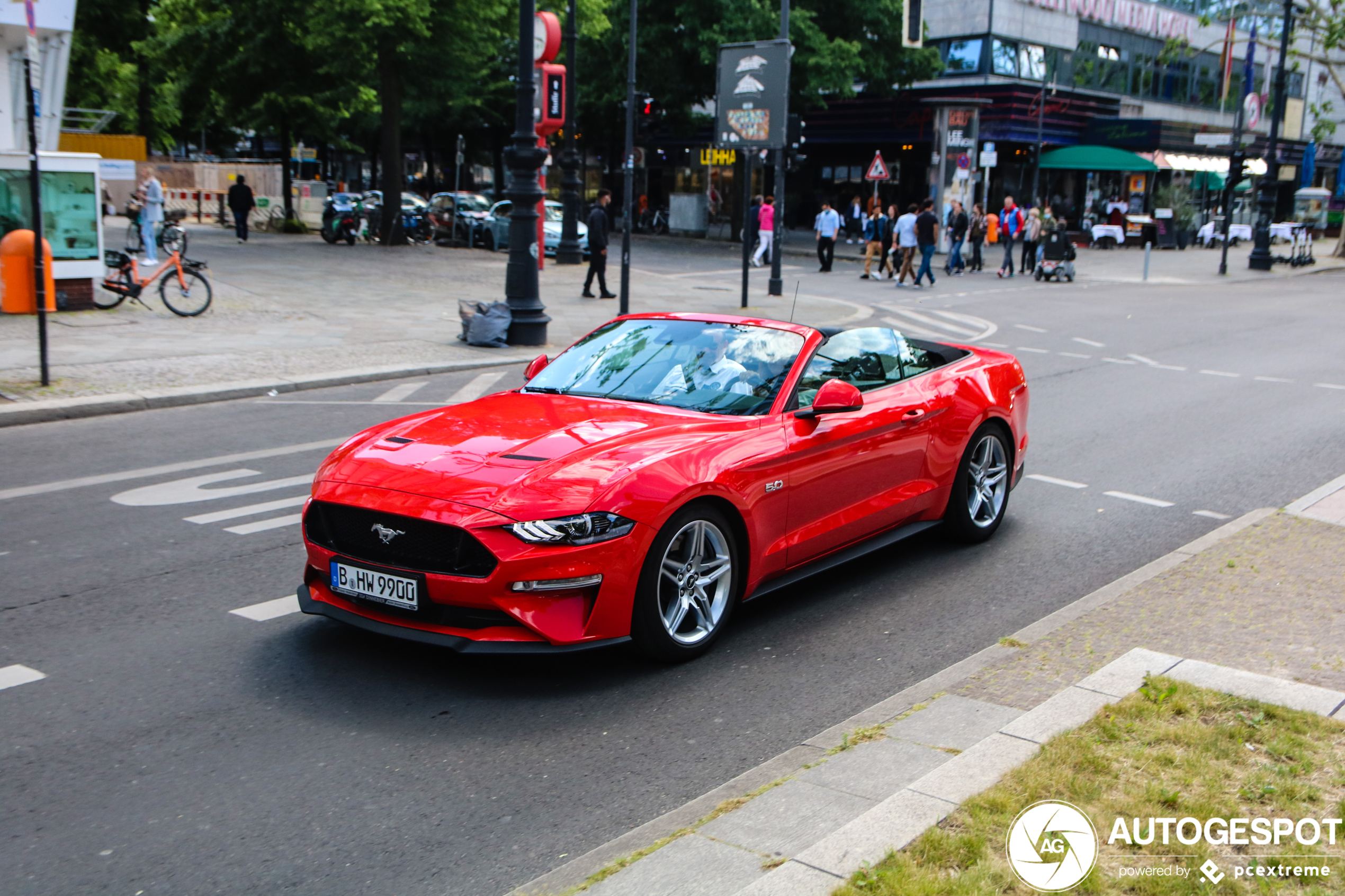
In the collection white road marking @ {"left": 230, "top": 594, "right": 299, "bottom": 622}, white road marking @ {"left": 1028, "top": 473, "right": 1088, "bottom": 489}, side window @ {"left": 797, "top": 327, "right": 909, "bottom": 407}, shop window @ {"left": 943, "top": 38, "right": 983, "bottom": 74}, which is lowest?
white road marking @ {"left": 230, "top": 594, "right": 299, "bottom": 622}

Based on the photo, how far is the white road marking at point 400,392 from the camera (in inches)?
491

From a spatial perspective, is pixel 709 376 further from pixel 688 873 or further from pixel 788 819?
pixel 688 873

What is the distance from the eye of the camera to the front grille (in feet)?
15.8

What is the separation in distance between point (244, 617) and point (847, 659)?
9.30ft

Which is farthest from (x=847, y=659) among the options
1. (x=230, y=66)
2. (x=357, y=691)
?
(x=230, y=66)

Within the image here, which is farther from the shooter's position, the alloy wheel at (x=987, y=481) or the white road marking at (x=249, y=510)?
the white road marking at (x=249, y=510)

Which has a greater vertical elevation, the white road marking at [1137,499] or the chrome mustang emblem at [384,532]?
the chrome mustang emblem at [384,532]

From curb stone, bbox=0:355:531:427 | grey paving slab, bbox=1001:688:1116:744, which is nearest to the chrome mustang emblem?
grey paving slab, bbox=1001:688:1116:744

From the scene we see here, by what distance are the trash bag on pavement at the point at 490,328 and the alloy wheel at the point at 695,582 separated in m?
11.0

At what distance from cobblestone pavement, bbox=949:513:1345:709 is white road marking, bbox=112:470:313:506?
5.32m

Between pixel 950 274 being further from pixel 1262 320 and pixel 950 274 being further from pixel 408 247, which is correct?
pixel 408 247

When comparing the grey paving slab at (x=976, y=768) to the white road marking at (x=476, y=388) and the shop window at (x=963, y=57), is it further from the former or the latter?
the shop window at (x=963, y=57)

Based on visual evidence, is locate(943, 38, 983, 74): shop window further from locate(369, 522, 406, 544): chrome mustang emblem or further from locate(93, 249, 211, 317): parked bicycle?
locate(369, 522, 406, 544): chrome mustang emblem

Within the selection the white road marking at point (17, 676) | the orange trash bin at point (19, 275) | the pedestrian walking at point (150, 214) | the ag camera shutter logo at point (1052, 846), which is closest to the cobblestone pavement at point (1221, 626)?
the ag camera shutter logo at point (1052, 846)
